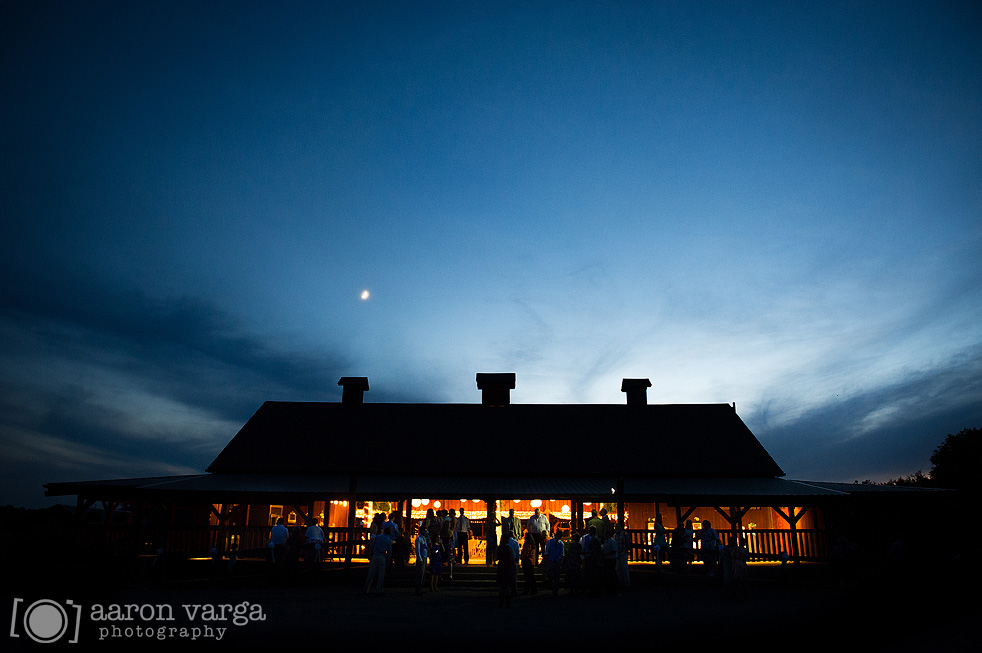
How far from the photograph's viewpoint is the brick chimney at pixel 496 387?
93.5ft

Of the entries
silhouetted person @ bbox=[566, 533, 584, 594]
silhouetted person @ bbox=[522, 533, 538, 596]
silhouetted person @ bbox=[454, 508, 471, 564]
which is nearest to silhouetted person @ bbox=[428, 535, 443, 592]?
silhouetted person @ bbox=[522, 533, 538, 596]

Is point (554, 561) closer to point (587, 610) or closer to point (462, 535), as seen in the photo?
point (587, 610)

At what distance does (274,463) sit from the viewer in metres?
24.1

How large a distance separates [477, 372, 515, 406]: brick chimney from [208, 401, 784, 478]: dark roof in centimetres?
67

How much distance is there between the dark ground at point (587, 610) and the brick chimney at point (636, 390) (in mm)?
10889

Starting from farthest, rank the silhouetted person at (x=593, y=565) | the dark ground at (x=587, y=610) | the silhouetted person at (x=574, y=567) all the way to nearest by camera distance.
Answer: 1. the silhouetted person at (x=574, y=567)
2. the silhouetted person at (x=593, y=565)
3. the dark ground at (x=587, y=610)

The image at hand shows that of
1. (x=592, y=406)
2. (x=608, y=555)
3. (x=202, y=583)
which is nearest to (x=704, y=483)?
(x=592, y=406)

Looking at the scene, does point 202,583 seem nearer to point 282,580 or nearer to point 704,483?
point 282,580

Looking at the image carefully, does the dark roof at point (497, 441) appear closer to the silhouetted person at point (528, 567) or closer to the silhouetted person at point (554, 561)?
the silhouetted person at point (554, 561)

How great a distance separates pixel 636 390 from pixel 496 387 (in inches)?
254

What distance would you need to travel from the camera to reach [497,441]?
83.5 feet

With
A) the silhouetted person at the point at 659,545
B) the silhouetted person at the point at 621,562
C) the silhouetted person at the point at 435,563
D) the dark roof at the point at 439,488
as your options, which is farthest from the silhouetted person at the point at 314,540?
the silhouetted person at the point at 659,545

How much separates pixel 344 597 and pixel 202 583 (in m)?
4.73

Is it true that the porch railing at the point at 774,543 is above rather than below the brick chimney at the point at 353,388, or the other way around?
below
